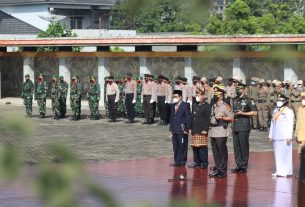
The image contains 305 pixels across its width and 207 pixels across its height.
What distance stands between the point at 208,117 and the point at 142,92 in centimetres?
1076

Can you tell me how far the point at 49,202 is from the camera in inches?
70.4

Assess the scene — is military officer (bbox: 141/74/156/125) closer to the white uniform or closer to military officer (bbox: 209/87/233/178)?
military officer (bbox: 209/87/233/178)

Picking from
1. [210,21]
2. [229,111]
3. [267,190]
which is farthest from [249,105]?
[210,21]

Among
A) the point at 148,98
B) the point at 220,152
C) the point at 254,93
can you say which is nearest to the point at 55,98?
the point at 148,98

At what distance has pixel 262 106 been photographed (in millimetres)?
23500

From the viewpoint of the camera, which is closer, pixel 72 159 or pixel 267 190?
pixel 72 159

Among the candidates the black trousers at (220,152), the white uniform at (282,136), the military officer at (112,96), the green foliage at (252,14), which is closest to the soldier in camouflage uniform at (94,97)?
the military officer at (112,96)

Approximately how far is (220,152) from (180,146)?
132cm

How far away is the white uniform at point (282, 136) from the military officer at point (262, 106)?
8.71 meters

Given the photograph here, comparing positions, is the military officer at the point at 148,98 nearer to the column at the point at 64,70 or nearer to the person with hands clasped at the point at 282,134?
the column at the point at 64,70

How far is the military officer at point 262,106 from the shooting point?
23.4 m

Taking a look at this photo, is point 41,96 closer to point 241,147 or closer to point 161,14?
point 241,147

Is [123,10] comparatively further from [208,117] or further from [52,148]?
[208,117]

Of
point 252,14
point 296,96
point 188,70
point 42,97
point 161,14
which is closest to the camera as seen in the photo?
point 161,14
